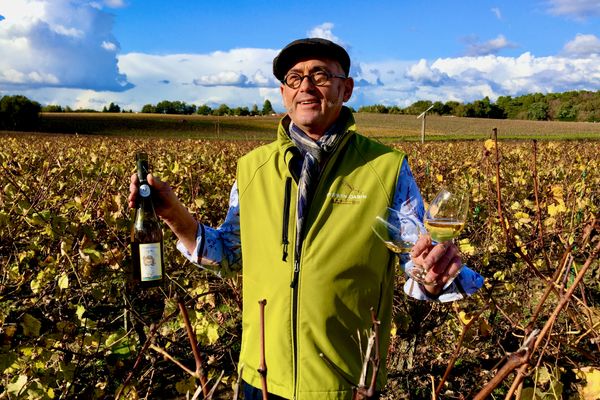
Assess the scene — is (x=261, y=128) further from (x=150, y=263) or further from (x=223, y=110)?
(x=150, y=263)

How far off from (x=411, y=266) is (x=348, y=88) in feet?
2.56

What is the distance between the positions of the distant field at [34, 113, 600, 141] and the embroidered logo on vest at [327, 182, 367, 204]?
43795mm

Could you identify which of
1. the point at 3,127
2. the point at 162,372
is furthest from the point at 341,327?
the point at 3,127

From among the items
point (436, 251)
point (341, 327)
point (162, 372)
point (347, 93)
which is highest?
point (347, 93)

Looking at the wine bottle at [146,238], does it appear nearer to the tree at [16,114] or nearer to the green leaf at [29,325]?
the green leaf at [29,325]

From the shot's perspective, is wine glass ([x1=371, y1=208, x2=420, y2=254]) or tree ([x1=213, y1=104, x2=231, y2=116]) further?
tree ([x1=213, y1=104, x2=231, y2=116])

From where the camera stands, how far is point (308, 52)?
1.90 m

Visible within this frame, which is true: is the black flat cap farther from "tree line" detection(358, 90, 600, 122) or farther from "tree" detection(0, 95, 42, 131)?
"tree line" detection(358, 90, 600, 122)

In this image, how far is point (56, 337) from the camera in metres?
2.37

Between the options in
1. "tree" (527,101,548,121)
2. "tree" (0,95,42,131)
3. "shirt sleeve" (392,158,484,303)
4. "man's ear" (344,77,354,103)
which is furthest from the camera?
"tree" (527,101,548,121)

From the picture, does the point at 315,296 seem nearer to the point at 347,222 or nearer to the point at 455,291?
the point at 347,222

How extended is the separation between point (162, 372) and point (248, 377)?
107 inches

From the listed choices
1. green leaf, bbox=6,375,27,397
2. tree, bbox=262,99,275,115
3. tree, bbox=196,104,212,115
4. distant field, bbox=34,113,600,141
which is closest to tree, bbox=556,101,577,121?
distant field, bbox=34,113,600,141

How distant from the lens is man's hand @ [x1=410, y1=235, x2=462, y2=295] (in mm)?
1364
